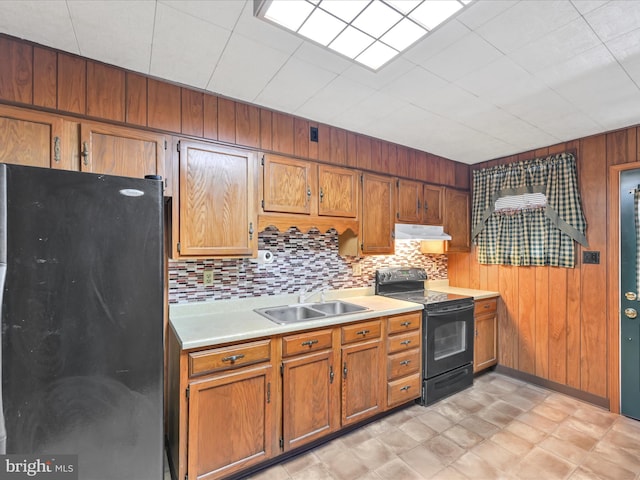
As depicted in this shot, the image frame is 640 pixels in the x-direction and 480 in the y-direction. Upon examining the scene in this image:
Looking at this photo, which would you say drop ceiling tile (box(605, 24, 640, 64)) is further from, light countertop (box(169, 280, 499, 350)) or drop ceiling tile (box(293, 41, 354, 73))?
light countertop (box(169, 280, 499, 350))

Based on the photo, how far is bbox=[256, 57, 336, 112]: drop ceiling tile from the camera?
1784 mm

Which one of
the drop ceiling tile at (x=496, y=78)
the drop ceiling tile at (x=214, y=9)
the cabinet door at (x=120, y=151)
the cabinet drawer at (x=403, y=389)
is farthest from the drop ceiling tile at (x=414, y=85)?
the cabinet drawer at (x=403, y=389)

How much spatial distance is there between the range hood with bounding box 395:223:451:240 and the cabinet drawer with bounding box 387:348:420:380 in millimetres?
1064

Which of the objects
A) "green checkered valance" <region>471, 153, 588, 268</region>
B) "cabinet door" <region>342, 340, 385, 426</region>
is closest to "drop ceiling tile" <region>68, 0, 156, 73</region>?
"cabinet door" <region>342, 340, 385, 426</region>

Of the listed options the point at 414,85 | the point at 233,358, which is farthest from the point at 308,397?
the point at 414,85

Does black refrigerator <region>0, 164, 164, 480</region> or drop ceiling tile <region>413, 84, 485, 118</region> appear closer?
black refrigerator <region>0, 164, 164, 480</region>

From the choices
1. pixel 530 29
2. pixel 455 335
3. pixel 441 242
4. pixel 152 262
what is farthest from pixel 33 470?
pixel 441 242

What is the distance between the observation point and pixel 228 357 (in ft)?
5.91

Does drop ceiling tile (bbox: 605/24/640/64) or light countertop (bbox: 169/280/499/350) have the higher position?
drop ceiling tile (bbox: 605/24/640/64)

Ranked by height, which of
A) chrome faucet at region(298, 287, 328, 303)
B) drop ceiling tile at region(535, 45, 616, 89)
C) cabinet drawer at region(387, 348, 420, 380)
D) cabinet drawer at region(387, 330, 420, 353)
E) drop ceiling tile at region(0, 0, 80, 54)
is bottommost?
cabinet drawer at region(387, 348, 420, 380)

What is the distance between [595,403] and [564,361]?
14.9 inches

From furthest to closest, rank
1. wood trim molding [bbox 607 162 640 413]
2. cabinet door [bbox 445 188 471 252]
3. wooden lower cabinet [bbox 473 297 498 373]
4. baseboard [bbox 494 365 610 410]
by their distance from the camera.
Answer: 1. cabinet door [bbox 445 188 471 252]
2. wooden lower cabinet [bbox 473 297 498 373]
3. baseboard [bbox 494 365 610 410]
4. wood trim molding [bbox 607 162 640 413]

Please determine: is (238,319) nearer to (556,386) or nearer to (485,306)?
(485,306)

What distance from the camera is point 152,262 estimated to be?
1.35 m
